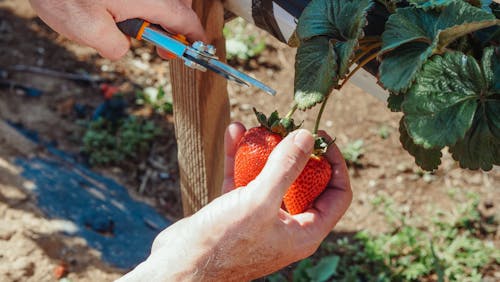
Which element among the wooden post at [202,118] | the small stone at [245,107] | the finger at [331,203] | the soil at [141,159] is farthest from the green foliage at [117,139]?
the finger at [331,203]

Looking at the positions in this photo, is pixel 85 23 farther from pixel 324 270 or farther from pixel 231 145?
pixel 324 270

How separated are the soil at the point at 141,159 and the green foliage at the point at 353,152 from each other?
0.09ft

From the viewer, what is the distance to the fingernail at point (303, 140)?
1317mm

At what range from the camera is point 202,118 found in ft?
6.48

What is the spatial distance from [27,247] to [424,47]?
7.48 ft

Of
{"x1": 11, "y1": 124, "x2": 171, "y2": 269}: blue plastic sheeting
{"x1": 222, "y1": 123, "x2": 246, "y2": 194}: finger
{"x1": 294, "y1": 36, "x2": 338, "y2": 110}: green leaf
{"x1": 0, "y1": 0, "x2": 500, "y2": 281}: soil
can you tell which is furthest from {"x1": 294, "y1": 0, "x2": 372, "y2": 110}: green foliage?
{"x1": 11, "y1": 124, "x2": 171, "y2": 269}: blue plastic sheeting

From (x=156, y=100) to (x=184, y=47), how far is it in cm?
236

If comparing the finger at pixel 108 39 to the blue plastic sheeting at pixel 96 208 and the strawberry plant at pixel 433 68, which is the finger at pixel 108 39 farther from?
the blue plastic sheeting at pixel 96 208

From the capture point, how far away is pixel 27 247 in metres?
3.02

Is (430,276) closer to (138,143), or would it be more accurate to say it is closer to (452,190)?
(452,190)

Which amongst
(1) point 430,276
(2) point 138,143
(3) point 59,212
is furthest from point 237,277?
(2) point 138,143

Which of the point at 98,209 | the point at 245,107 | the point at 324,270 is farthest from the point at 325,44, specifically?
the point at 245,107

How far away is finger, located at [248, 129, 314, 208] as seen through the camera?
132 centimetres

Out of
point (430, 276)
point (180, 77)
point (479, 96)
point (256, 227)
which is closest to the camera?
point (479, 96)
